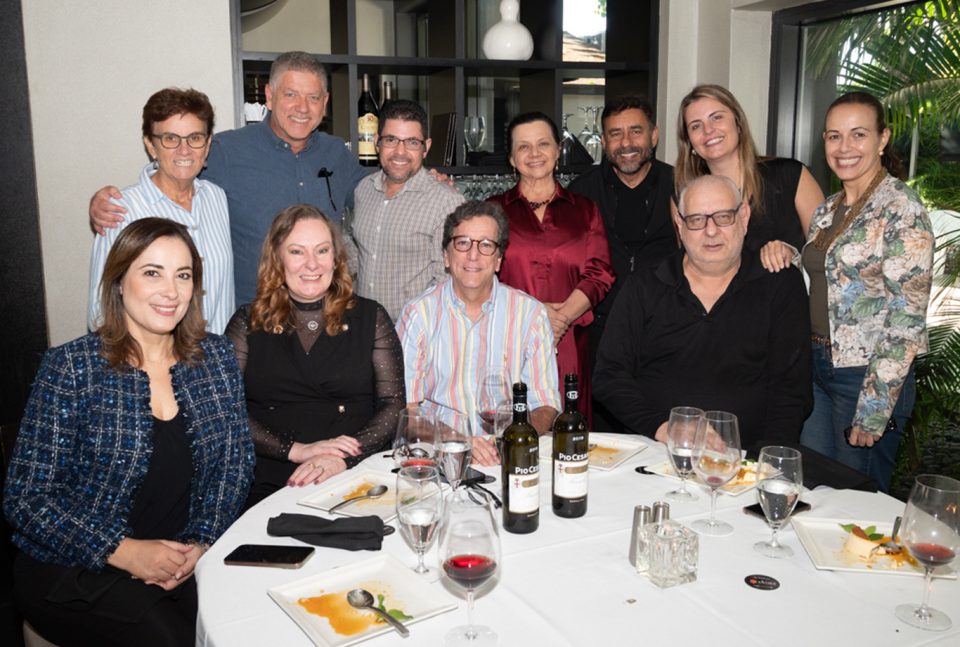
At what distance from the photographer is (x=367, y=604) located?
4.53ft

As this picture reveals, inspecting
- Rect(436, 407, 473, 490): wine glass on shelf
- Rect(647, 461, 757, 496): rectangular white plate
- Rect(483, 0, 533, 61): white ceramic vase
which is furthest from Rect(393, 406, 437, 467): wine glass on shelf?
Rect(483, 0, 533, 61): white ceramic vase

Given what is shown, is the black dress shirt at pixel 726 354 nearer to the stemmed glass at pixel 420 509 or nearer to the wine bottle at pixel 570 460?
the wine bottle at pixel 570 460

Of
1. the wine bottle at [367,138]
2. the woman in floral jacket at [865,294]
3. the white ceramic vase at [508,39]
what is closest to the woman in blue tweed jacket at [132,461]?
the woman in floral jacket at [865,294]

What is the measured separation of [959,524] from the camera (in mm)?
1352

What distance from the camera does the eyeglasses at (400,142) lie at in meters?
3.29

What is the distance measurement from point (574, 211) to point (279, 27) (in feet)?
8.69

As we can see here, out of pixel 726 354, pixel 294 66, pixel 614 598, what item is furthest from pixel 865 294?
pixel 294 66

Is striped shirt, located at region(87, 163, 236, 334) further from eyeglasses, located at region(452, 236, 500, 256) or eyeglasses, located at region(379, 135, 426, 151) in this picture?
eyeglasses, located at region(452, 236, 500, 256)

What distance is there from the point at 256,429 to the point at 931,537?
176cm

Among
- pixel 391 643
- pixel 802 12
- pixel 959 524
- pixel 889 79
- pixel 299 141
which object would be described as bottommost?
pixel 391 643

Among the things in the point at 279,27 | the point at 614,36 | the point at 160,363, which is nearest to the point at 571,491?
the point at 160,363

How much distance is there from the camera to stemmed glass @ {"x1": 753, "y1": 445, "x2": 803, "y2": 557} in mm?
1536

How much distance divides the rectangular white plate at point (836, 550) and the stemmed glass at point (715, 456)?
15 centimetres

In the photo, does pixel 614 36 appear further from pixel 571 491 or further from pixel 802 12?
pixel 571 491
